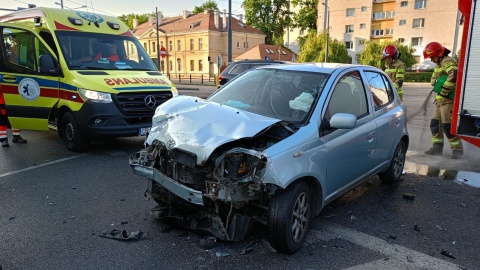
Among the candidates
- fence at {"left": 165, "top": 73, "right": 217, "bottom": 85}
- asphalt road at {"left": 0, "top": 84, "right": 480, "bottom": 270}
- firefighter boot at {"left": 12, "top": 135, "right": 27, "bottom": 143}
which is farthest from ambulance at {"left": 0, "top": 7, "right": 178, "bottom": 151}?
fence at {"left": 165, "top": 73, "right": 217, "bottom": 85}

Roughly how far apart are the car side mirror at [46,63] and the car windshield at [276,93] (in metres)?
3.78

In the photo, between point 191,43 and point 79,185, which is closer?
point 79,185

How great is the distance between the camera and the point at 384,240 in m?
3.61

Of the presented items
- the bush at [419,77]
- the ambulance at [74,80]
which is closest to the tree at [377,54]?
the bush at [419,77]

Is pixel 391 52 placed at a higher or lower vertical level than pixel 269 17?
lower

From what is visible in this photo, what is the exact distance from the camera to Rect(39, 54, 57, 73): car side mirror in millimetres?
6586

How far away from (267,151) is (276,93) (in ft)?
4.24

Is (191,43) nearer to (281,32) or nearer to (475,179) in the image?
(281,32)

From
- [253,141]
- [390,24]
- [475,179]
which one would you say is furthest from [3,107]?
[390,24]

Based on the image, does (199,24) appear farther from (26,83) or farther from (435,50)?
(435,50)

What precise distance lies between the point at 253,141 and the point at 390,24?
5730 centimetres

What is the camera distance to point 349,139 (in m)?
3.91

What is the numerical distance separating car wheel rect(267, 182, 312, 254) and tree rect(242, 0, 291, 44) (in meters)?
69.1

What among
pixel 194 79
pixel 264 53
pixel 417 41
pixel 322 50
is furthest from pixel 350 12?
pixel 194 79
